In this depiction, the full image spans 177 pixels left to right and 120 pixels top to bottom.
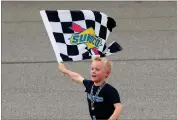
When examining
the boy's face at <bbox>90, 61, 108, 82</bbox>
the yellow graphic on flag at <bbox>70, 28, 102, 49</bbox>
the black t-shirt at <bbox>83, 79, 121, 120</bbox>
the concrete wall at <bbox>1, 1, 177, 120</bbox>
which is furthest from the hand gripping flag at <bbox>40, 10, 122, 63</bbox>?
the concrete wall at <bbox>1, 1, 177, 120</bbox>

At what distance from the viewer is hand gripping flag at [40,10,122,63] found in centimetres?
420

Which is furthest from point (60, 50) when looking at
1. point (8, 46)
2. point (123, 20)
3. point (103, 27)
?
point (123, 20)

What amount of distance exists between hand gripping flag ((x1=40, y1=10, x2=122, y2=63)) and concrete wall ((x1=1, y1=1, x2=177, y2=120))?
162cm

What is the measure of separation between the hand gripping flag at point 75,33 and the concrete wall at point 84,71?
162cm

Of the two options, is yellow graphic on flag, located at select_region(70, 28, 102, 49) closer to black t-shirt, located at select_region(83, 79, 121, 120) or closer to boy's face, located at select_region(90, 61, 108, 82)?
boy's face, located at select_region(90, 61, 108, 82)

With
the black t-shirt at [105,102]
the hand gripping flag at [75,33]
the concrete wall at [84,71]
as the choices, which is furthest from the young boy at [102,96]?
the concrete wall at [84,71]

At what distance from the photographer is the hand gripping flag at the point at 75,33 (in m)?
4.20

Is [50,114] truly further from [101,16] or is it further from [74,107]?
[101,16]

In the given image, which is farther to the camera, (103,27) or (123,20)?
(123,20)

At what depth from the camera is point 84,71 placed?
7.52m

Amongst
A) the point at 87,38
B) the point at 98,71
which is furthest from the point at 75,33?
the point at 98,71

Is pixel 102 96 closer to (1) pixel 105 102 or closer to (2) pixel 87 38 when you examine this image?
(1) pixel 105 102

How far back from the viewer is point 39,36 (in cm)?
1000

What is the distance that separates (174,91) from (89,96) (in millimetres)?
2841
